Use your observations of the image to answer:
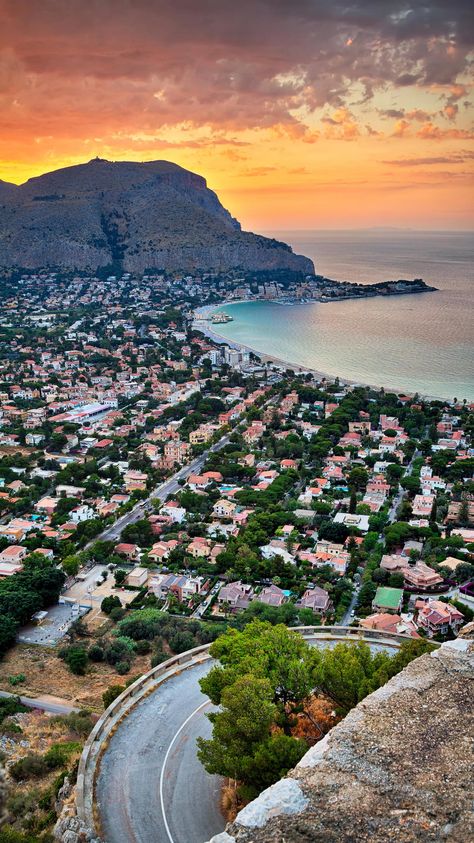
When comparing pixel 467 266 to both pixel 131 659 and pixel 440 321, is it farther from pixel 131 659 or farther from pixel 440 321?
pixel 131 659

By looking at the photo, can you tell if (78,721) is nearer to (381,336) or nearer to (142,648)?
(142,648)

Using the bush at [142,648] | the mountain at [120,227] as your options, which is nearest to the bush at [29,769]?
the bush at [142,648]

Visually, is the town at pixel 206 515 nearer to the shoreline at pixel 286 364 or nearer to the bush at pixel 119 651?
the bush at pixel 119 651

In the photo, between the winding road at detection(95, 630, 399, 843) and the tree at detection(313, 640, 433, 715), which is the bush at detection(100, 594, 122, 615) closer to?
the winding road at detection(95, 630, 399, 843)

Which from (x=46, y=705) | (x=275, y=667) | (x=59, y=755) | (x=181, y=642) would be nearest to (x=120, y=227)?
(x=181, y=642)

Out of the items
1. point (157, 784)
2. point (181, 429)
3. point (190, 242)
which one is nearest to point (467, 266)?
point (190, 242)
